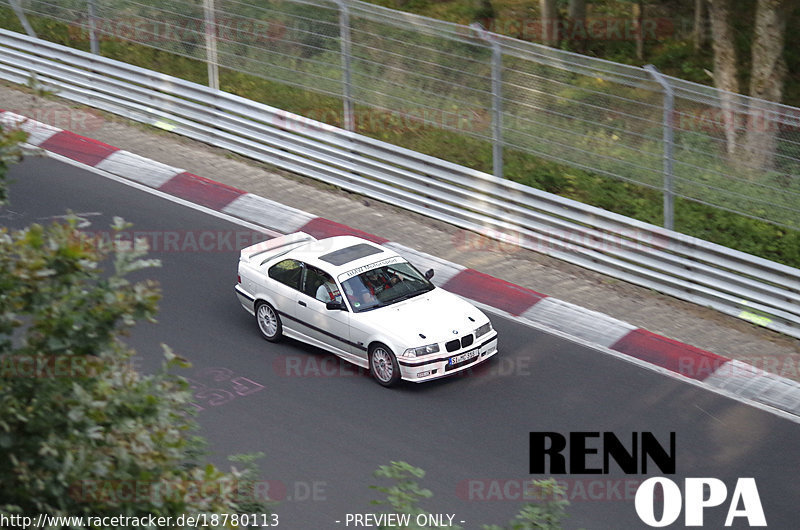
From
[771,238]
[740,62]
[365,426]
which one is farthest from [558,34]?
[365,426]

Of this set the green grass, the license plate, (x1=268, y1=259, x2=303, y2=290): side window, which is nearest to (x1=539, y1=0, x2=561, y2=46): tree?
the green grass

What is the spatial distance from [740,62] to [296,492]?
15323mm

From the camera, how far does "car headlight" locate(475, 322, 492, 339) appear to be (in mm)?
12344

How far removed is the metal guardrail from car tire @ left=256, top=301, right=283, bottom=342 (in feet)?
13.5

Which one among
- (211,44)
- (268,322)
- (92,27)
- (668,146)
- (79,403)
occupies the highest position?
(79,403)

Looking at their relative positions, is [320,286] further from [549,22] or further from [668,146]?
[549,22]

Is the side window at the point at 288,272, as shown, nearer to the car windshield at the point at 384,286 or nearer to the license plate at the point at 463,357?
the car windshield at the point at 384,286

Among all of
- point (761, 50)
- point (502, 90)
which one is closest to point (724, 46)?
point (761, 50)

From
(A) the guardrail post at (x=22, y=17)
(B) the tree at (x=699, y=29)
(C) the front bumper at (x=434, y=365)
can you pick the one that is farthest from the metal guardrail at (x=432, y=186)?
(B) the tree at (x=699, y=29)

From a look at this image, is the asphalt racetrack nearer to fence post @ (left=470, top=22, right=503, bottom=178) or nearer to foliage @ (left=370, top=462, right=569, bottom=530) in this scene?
fence post @ (left=470, top=22, right=503, bottom=178)

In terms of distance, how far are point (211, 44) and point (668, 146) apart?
8.30 metres

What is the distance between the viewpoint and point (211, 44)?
719 inches

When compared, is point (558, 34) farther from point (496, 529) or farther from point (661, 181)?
point (496, 529)

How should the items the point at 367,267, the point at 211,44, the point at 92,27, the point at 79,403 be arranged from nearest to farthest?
the point at 79,403, the point at 367,267, the point at 211,44, the point at 92,27
